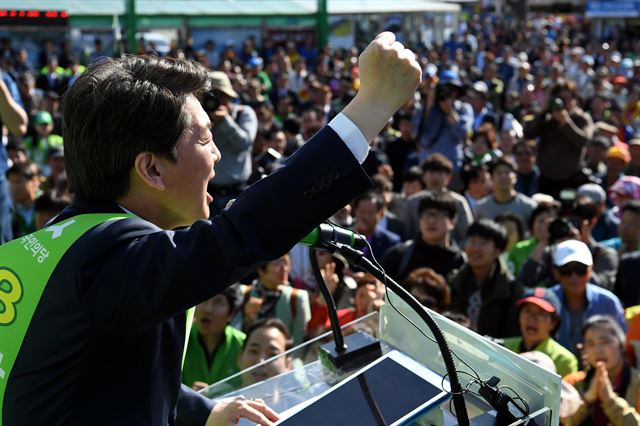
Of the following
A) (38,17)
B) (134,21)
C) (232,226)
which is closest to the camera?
(232,226)

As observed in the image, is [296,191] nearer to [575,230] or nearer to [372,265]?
[372,265]

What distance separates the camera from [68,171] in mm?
1577

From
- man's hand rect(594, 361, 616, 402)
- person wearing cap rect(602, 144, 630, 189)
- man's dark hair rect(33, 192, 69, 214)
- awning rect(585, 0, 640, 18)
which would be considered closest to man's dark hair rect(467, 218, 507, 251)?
man's hand rect(594, 361, 616, 402)

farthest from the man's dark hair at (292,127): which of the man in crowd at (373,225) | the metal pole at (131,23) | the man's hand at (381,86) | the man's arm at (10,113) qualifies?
the man's hand at (381,86)

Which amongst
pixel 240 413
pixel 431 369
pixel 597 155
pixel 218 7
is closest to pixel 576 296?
pixel 431 369

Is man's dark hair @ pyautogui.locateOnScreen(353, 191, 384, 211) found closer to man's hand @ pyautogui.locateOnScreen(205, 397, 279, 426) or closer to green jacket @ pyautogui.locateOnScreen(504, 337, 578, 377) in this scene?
green jacket @ pyautogui.locateOnScreen(504, 337, 578, 377)

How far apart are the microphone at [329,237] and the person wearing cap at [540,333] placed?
9.81ft

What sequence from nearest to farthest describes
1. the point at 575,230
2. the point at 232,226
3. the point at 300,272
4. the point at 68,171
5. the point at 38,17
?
the point at 232,226, the point at 68,171, the point at 575,230, the point at 300,272, the point at 38,17

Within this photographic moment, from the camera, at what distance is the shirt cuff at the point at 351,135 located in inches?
53.3

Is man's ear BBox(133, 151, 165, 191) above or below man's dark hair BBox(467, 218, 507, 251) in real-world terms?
above

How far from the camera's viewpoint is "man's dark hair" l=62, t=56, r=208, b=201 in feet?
4.71

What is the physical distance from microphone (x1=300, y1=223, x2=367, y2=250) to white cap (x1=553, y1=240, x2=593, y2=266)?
3.70 meters

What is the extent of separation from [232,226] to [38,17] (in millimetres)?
14354

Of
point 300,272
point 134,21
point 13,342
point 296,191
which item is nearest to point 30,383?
point 13,342
